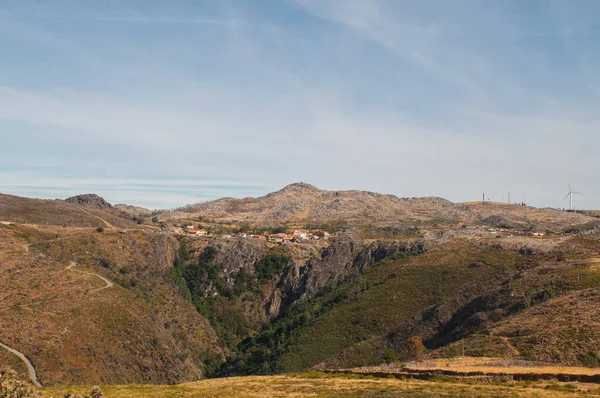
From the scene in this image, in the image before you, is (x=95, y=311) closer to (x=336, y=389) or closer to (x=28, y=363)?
(x=28, y=363)

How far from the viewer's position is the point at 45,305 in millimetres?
86312

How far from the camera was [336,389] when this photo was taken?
143ft

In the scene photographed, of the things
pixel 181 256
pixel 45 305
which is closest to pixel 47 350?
pixel 45 305

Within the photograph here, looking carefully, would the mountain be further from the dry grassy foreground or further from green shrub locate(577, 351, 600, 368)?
the dry grassy foreground

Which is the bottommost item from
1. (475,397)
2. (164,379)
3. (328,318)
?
(164,379)

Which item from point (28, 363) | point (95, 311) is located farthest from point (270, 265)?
point (28, 363)

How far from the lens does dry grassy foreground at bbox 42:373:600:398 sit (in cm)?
3725

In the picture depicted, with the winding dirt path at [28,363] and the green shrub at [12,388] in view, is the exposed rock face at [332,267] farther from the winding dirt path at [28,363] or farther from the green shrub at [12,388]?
the green shrub at [12,388]

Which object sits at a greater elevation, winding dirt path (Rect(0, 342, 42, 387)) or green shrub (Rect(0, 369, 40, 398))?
green shrub (Rect(0, 369, 40, 398))

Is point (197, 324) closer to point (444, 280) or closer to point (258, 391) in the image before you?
point (444, 280)

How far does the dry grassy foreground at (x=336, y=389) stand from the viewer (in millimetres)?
37250

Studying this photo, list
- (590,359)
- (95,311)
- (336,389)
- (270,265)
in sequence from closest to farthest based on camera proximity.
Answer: (336,389)
(590,359)
(95,311)
(270,265)

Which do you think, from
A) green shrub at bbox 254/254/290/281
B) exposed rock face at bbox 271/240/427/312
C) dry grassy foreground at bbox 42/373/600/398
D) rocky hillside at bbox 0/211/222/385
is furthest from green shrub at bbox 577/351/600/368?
green shrub at bbox 254/254/290/281

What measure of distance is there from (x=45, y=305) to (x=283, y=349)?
4684 cm
